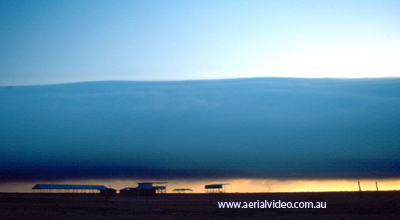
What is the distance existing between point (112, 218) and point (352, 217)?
77.5 feet

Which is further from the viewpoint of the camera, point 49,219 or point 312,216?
point 312,216

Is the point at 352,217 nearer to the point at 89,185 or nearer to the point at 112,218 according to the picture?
the point at 112,218

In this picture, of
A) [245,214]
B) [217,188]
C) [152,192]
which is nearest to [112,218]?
[245,214]

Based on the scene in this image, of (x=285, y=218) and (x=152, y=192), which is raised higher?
(x=152, y=192)

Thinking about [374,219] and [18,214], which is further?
[18,214]

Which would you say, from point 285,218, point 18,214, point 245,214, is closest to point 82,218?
point 18,214

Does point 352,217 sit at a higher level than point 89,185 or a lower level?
lower

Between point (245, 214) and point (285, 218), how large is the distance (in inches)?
194

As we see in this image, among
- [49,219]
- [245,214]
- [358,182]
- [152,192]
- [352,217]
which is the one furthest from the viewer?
[152,192]

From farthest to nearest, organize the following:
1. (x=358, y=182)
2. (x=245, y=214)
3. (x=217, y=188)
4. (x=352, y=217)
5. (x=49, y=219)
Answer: (x=217, y=188)
(x=358, y=182)
(x=245, y=214)
(x=352, y=217)
(x=49, y=219)

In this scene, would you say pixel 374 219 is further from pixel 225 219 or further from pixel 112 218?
pixel 112 218

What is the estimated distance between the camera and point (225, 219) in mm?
33594

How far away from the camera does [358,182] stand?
308 feet

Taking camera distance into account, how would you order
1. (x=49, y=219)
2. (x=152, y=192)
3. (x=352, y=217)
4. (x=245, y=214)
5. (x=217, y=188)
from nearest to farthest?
(x=49, y=219) → (x=352, y=217) → (x=245, y=214) → (x=152, y=192) → (x=217, y=188)
